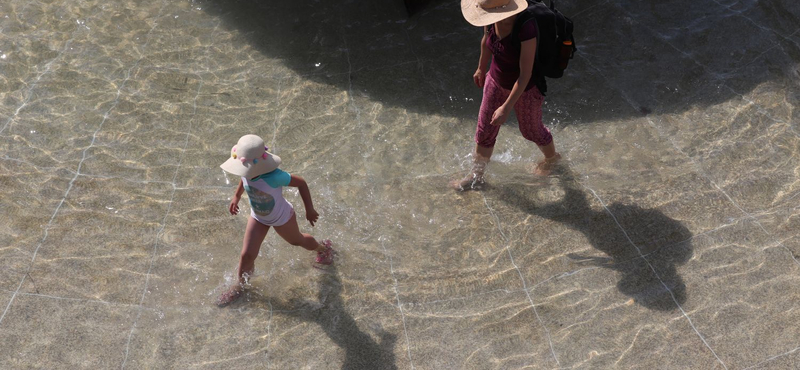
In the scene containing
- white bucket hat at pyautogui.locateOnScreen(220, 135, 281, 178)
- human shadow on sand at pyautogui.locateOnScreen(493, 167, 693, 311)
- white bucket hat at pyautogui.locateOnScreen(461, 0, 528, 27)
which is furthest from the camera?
human shadow on sand at pyautogui.locateOnScreen(493, 167, 693, 311)

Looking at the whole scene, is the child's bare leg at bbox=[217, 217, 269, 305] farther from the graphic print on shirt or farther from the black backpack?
the black backpack

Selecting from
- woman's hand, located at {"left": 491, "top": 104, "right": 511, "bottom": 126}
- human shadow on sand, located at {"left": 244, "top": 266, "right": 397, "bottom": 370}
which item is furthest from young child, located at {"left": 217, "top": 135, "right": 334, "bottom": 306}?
woman's hand, located at {"left": 491, "top": 104, "right": 511, "bottom": 126}

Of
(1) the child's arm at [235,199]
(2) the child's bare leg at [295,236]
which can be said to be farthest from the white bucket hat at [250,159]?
(2) the child's bare leg at [295,236]

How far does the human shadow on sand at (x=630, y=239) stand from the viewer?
13.8 feet

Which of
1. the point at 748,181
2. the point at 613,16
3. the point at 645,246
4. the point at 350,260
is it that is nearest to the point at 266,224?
the point at 350,260

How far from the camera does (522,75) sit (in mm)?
4027

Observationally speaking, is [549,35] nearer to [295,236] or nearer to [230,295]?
[295,236]

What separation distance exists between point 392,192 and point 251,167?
174 cm

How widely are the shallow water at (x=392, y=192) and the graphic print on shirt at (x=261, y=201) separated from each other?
0.78 m

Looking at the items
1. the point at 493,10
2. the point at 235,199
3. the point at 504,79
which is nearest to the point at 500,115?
the point at 504,79

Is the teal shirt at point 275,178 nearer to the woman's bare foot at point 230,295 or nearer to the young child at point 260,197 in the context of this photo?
the young child at point 260,197

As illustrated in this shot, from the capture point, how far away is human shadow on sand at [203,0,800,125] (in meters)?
6.00

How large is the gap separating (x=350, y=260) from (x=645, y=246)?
2117 millimetres

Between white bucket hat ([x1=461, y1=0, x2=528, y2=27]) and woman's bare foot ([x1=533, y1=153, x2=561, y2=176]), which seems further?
woman's bare foot ([x1=533, y1=153, x2=561, y2=176])
